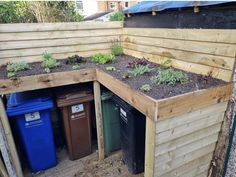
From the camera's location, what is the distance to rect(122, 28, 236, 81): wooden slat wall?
165 centimetres

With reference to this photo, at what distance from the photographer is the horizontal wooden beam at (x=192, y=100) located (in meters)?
1.45

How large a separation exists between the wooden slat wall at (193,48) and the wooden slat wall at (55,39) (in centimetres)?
63

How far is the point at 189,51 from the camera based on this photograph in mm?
2010

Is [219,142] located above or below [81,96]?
below

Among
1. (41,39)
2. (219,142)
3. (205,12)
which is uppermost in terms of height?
(205,12)

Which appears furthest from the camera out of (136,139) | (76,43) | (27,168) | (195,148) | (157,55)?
(76,43)

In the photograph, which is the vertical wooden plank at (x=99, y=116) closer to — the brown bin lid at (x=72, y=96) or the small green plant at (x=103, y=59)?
the brown bin lid at (x=72, y=96)

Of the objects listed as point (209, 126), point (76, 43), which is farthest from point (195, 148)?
point (76, 43)

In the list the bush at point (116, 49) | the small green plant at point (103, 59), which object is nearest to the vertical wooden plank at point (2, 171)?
the small green plant at point (103, 59)

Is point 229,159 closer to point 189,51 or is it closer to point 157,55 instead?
point 189,51

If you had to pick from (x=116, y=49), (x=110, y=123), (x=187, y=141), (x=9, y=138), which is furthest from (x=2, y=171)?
(x=116, y=49)

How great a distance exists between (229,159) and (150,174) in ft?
2.98

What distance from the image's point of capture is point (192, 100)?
1550 millimetres

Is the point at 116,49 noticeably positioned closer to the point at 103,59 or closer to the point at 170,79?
the point at 103,59
